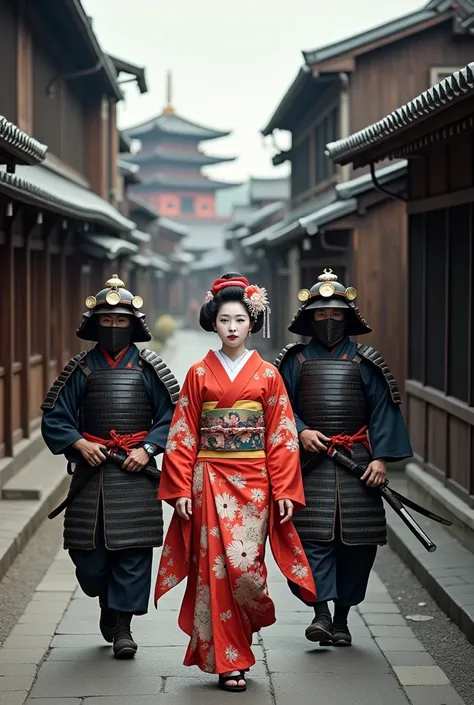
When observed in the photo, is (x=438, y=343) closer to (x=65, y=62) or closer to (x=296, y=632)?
(x=296, y=632)

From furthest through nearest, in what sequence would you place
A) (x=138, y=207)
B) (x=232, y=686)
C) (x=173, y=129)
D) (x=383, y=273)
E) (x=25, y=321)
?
(x=173, y=129) < (x=138, y=207) < (x=383, y=273) < (x=25, y=321) < (x=232, y=686)

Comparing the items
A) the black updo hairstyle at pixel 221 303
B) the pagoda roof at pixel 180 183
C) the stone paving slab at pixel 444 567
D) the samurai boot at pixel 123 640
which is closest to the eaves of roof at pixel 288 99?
the stone paving slab at pixel 444 567

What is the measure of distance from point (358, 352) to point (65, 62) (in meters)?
13.9

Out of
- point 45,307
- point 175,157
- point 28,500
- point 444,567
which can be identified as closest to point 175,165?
point 175,157

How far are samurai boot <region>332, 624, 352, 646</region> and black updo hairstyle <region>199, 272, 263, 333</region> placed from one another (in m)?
1.83

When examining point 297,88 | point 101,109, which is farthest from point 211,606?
point 101,109

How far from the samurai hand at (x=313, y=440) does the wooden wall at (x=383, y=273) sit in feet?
23.2

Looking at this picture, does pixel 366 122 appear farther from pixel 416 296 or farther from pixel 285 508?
pixel 285 508

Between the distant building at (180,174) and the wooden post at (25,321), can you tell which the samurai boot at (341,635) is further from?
the distant building at (180,174)

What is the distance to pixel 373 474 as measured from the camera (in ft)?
21.4

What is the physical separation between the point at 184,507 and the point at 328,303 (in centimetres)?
149

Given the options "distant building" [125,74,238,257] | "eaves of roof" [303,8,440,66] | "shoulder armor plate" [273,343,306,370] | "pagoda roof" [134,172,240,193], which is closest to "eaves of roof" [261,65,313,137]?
"eaves of roof" [303,8,440,66]

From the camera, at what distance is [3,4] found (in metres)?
14.0

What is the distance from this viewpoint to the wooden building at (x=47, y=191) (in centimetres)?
1161
